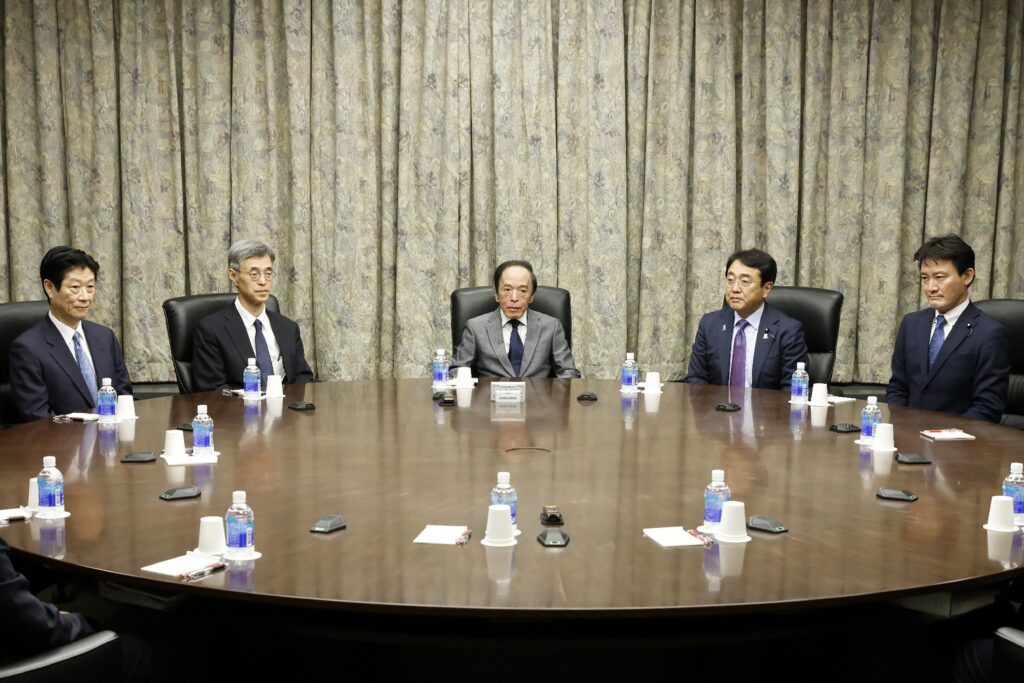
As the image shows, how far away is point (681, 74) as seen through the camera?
20.5 feet

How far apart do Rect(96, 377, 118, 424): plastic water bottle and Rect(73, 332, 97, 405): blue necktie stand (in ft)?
1.88

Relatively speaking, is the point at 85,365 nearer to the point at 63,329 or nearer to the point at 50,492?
the point at 63,329

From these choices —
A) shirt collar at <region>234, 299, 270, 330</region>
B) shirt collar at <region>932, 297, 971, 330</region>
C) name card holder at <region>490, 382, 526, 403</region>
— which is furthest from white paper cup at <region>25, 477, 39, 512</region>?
shirt collar at <region>932, 297, 971, 330</region>

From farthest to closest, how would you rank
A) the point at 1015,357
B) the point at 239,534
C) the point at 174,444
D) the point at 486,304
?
the point at 486,304 → the point at 1015,357 → the point at 174,444 → the point at 239,534

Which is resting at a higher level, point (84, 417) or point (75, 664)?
point (84, 417)

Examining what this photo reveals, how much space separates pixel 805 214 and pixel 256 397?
12.0 feet

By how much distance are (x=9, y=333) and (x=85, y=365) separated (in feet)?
1.15

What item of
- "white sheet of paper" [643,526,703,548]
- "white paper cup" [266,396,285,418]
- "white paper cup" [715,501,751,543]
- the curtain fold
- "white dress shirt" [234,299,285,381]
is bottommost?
"white paper cup" [266,396,285,418]

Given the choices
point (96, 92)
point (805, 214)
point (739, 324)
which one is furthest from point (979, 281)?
point (96, 92)

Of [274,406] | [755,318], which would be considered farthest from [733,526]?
[755,318]

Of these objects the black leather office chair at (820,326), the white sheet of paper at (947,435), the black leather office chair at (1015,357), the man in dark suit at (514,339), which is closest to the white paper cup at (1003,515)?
the white sheet of paper at (947,435)

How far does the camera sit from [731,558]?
2188 mm

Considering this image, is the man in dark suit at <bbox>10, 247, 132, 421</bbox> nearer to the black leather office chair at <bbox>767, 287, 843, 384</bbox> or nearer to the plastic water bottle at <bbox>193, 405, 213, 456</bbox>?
the plastic water bottle at <bbox>193, 405, 213, 456</bbox>

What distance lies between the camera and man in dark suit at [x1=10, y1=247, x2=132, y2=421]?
4.09m
